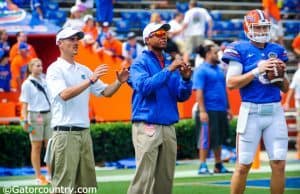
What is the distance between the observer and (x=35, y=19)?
20.9m

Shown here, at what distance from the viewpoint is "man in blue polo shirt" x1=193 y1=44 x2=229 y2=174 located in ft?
52.1

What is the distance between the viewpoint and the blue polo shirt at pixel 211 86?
1588cm

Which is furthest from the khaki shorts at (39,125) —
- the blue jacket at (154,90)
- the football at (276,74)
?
the football at (276,74)

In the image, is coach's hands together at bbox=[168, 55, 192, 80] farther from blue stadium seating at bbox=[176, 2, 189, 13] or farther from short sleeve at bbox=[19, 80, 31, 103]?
blue stadium seating at bbox=[176, 2, 189, 13]

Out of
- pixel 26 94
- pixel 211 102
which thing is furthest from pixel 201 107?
pixel 26 94

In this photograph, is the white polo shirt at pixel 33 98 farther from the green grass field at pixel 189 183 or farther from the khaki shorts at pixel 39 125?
the green grass field at pixel 189 183

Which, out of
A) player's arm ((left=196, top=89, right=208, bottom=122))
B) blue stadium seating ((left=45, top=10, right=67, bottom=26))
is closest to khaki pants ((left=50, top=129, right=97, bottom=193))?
player's arm ((left=196, top=89, right=208, bottom=122))

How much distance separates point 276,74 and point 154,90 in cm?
128

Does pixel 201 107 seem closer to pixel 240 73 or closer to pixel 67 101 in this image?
pixel 240 73

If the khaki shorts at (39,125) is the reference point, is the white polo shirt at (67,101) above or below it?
above

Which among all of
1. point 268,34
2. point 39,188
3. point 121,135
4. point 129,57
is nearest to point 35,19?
point 129,57

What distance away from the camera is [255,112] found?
9.69m

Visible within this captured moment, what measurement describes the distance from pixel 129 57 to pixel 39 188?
8.93 m

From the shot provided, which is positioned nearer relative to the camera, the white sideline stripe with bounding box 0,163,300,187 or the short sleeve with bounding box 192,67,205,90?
the white sideline stripe with bounding box 0,163,300,187
